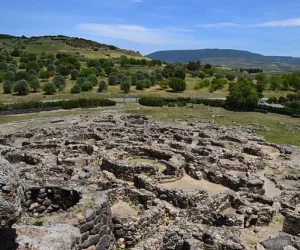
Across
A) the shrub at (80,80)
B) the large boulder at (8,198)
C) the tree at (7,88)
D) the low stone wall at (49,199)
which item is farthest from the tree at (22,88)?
the large boulder at (8,198)

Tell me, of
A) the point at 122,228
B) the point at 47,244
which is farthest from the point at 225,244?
the point at 47,244

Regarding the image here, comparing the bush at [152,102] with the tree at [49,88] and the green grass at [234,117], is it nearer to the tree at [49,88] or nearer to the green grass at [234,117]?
the green grass at [234,117]

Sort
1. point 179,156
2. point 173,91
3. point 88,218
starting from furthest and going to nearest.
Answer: point 173,91
point 179,156
point 88,218

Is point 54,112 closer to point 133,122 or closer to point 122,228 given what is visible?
point 133,122

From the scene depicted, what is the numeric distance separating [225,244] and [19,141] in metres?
25.8

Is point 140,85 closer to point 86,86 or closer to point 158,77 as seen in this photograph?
point 86,86

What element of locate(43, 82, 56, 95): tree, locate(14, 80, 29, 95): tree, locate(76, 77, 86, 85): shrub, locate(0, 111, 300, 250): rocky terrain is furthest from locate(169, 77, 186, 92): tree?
locate(0, 111, 300, 250): rocky terrain

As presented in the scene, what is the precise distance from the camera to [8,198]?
861cm

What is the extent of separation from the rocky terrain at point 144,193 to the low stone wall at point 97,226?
33mm

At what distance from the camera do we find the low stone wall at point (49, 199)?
14828mm

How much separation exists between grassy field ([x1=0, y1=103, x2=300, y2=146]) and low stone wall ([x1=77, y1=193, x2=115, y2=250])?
3429cm

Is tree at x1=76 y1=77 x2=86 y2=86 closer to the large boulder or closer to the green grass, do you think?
the green grass

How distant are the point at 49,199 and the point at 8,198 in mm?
6779

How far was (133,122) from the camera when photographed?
48.7 meters
